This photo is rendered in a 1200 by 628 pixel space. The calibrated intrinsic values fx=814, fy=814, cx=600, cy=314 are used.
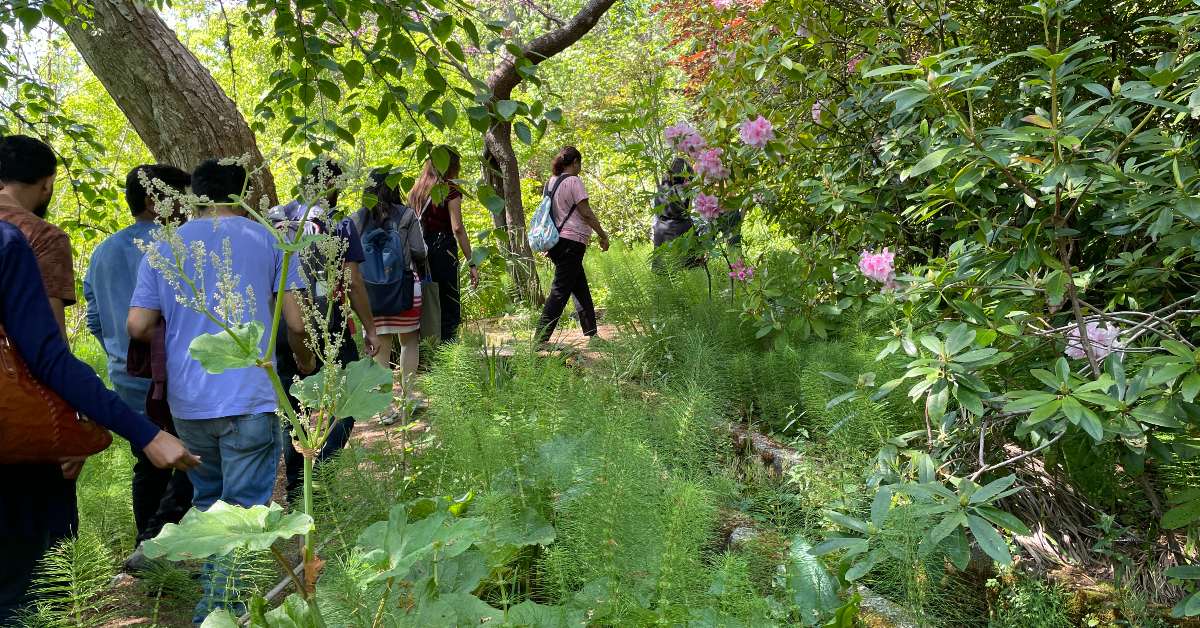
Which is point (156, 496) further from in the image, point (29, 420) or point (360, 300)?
point (29, 420)

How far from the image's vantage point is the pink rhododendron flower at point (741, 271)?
468 cm

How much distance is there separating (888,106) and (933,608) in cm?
270

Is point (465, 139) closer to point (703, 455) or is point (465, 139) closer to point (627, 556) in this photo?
point (703, 455)

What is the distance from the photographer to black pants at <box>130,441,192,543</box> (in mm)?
3223

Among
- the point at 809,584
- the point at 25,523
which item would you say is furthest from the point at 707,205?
the point at 25,523

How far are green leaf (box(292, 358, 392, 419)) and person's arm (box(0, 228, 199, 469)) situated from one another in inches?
32.7

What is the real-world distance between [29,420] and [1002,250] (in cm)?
272

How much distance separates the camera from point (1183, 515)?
196cm

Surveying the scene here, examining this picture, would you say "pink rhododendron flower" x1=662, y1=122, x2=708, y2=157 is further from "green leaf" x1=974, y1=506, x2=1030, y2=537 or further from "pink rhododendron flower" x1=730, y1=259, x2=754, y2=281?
"green leaf" x1=974, y1=506, x2=1030, y2=537

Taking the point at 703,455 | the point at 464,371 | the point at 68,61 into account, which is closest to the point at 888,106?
the point at 703,455

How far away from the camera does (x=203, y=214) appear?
275 centimetres

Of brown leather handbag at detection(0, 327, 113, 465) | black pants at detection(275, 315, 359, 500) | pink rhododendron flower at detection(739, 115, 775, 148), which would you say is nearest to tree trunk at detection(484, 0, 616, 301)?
pink rhododendron flower at detection(739, 115, 775, 148)

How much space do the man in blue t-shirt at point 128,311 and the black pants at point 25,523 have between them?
3.38ft

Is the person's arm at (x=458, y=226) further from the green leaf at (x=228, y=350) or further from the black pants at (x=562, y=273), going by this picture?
the green leaf at (x=228, y=350)
